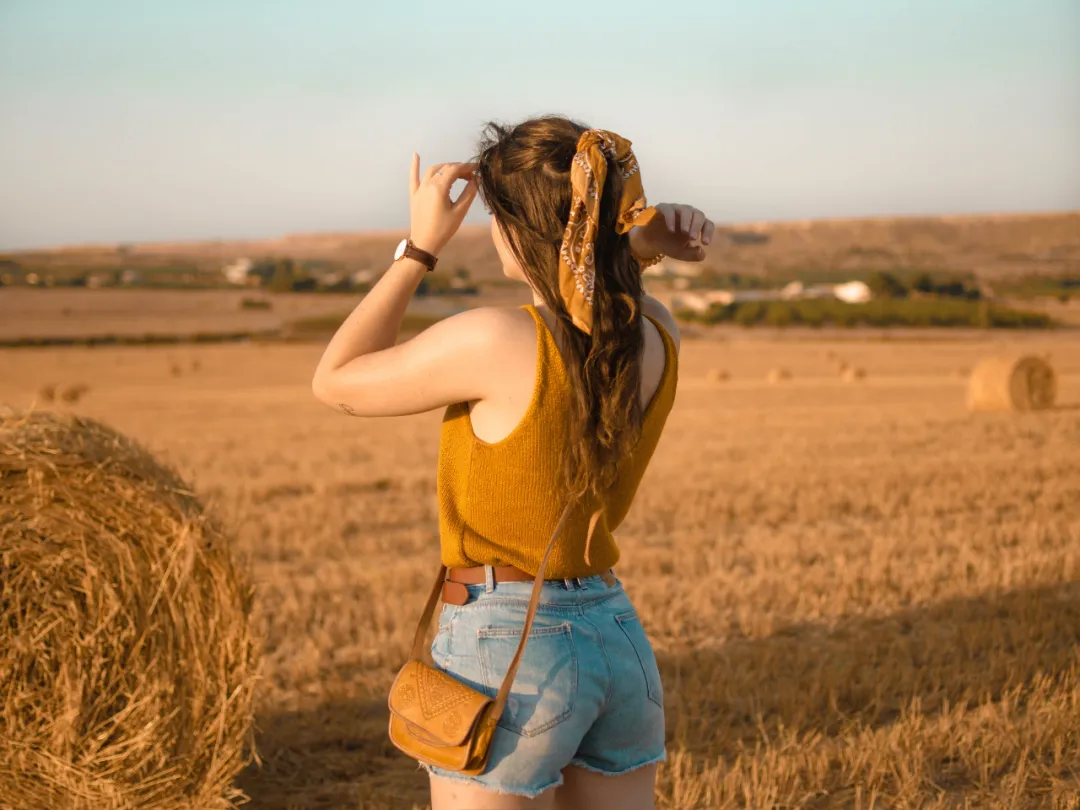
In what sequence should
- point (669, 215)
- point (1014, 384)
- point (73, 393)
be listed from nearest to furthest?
point (669, 215) < point (1014, 384) < point (73, 393)

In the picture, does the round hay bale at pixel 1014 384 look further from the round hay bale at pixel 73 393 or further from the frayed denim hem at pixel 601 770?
the frayed denim hem at pixel 601 770

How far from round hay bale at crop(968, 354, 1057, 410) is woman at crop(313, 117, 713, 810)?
58.8 ft

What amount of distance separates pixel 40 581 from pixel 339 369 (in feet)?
8.73

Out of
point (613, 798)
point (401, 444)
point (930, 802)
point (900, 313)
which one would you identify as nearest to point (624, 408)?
point (613, 798)

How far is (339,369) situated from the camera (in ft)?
7.27

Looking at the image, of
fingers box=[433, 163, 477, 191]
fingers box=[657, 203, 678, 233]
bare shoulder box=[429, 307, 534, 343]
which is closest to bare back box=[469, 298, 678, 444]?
bare shoulder box=[429, 307, 534, 343]

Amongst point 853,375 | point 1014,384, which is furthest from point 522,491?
point 853,375

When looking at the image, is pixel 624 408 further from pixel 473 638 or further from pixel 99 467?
pixel 99 467

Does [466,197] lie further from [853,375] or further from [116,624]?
[853,375]

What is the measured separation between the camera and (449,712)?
6.73 ft

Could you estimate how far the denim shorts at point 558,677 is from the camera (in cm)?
207

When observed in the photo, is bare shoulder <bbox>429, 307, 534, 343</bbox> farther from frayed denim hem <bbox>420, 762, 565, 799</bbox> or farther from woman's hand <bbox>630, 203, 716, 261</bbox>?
frayed denim hem <bbox>420, 762, 565, 799</bbox>

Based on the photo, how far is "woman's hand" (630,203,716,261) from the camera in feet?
7.79

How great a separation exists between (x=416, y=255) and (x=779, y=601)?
538cm
